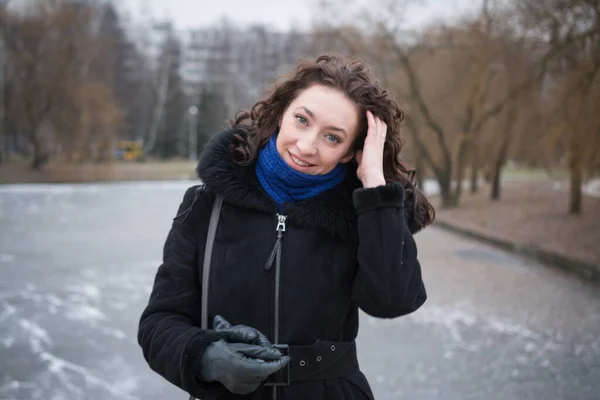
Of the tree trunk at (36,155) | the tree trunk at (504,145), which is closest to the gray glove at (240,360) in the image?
the tree trunk at (504,145)

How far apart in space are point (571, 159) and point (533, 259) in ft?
13.7

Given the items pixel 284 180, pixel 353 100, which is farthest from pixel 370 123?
pixel 284 180

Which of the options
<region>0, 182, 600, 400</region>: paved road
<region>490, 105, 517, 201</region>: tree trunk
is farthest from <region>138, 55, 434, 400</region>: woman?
<region>490, 105, 517, 201</region>: tree trunk

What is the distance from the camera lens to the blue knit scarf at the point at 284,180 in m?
1.86

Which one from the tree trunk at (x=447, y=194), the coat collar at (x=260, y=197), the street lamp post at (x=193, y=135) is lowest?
the street lamp post at (x=193, y=135)

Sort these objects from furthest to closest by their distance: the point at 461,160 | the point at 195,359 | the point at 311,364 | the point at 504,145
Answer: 1. the point at 504,145
2. the point at 461,160
3. the point at 311,364
4. the point at 195,359

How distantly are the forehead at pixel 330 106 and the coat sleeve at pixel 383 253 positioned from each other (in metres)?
0.21

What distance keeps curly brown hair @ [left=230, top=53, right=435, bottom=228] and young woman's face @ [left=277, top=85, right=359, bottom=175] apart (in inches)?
1.1

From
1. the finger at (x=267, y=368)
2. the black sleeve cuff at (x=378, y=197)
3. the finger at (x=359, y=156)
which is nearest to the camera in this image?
the finger at (x=267, y=368)

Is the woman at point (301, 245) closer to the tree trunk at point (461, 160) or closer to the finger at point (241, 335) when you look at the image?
the finger at point (241, 335)

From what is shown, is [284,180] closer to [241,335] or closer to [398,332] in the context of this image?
[241,335]

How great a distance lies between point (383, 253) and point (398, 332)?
5021 millimetres

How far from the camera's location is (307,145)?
1815mm

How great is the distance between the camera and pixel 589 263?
32.3 feet
